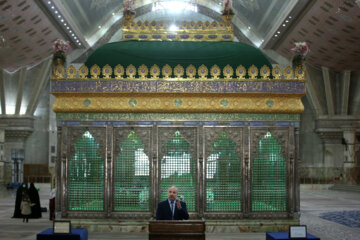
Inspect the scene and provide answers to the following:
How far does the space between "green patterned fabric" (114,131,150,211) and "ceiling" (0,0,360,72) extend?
948 cm

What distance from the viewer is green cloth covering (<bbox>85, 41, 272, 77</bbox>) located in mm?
7625

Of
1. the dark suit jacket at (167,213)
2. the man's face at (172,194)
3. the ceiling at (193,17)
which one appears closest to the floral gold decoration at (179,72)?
the man's face at (172,194)

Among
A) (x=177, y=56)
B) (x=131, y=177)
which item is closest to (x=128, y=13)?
(x=177, y=56)

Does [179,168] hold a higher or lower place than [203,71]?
lower

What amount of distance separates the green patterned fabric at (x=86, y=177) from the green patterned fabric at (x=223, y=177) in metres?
1.86

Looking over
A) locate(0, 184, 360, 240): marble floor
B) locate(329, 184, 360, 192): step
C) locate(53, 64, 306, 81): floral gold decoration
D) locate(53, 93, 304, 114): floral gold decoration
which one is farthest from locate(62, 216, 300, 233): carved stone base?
locate(329, 184, 360, 192): step

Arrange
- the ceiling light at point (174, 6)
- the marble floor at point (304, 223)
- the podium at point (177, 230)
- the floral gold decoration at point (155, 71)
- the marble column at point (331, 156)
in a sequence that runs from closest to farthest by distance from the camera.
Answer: the podium at point (177, 230), the marble floor at point (304, 223), the floral gold decoration at point (155, 71), the marble column at point (331, 156), the ceiling light at point (174, 6)

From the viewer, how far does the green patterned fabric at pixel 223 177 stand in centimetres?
720

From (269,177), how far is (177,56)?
2.70 m

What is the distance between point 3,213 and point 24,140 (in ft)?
44.5

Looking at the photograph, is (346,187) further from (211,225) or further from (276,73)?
(211,225)

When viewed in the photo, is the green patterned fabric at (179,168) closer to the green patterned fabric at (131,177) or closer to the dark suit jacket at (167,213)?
the green patterned fabric at (131,177)

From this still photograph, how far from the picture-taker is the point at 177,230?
16.0ft

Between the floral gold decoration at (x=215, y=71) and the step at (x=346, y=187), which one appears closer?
the floral gold decoration at (x=215, y=71)
